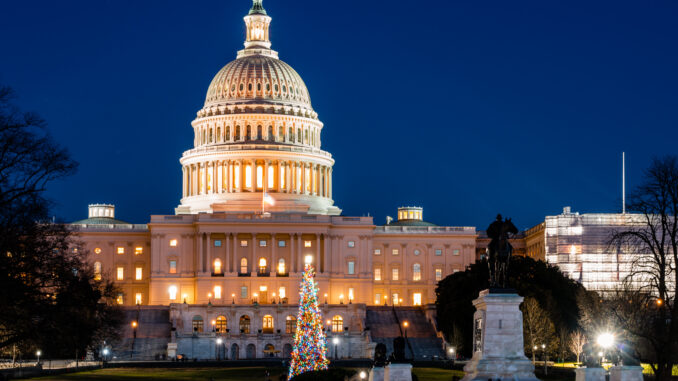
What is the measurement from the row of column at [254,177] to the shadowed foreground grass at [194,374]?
266 feet

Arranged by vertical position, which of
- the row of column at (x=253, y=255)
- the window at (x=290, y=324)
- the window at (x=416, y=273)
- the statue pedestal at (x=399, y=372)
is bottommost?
the statue pedestal at (x=399, y=372)

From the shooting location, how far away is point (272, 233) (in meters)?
166

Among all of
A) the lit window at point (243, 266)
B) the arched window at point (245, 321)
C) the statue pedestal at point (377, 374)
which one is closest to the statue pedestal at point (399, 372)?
the statue pedestal at point (377, 374)

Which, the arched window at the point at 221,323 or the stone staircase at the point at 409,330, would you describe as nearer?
the stone staircase at the point at 409,330

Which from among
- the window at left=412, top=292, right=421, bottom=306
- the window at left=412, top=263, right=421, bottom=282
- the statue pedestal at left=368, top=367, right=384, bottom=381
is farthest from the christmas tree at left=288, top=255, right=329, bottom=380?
the window at left=412, top=263, right=421, bottom=282

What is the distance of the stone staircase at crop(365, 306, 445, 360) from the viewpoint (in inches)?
5037

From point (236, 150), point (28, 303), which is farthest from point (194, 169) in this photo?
point (28, 303)

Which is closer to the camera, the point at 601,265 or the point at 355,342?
the point at 355,342

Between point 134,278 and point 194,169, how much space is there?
21.6m

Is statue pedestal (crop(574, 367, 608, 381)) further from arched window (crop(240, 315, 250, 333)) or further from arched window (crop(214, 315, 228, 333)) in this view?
arched window (crop(214, 315, 228, 333))

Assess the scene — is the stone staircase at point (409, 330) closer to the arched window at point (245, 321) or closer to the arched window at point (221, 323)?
the arched window at point (245, 321)

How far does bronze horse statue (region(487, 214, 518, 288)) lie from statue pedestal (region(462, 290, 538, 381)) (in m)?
0.86

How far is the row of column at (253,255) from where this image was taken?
539 ft

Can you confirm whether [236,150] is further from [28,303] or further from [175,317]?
[28,303]
